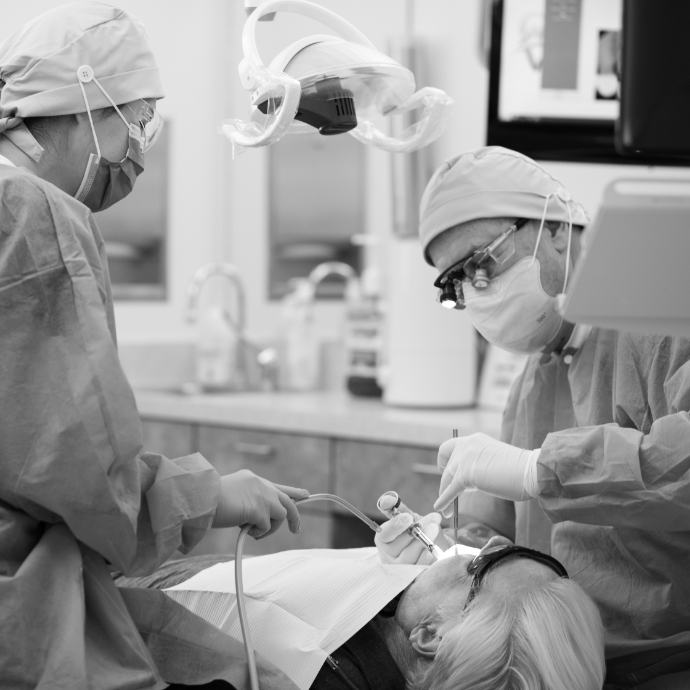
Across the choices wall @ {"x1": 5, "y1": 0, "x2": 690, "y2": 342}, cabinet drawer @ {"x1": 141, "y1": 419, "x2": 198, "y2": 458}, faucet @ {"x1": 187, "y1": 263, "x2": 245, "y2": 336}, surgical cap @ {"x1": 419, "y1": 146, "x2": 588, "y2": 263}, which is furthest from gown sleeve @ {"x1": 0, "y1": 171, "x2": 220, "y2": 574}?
wall @ {"x1": 5, "y1": 0, "x2": 690, "y2": 342}

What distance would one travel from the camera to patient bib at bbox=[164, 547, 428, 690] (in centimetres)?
147

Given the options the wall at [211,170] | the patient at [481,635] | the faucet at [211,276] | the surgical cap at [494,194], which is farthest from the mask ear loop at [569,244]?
the faucet at [211,276]

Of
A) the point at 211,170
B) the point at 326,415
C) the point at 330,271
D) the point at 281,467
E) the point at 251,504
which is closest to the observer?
the point at 251,504

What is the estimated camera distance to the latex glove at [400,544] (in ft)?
5.25

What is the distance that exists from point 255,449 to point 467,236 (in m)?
1.69

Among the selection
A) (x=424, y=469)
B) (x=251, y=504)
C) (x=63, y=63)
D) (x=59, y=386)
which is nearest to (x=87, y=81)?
(x=63, y=63)

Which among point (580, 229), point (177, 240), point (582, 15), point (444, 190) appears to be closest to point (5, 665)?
point (444, 190)

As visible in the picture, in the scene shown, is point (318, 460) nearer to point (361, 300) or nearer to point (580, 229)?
point (361, 300)

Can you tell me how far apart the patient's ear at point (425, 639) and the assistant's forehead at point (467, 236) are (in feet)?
1.91

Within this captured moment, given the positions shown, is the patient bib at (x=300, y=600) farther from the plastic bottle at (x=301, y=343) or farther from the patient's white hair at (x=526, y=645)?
the plastic bottle at (x=301, y=343)

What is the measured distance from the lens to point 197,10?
421cm

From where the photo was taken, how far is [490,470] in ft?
4.67

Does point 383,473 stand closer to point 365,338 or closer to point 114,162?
point 365,338

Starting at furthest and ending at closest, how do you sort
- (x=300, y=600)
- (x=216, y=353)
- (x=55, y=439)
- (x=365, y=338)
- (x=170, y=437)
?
(x=216, y=353) → (x=365, y=338) → (x=170, y=437) → (x=300, y=600) → (x=55, y=439)
